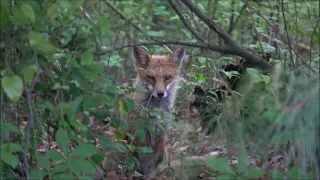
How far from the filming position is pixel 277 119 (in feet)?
12.2

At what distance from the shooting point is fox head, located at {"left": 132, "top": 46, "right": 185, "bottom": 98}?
690 centimetres

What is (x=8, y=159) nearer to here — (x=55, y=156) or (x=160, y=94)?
(x=55, y=156)

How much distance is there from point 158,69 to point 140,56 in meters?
0.28

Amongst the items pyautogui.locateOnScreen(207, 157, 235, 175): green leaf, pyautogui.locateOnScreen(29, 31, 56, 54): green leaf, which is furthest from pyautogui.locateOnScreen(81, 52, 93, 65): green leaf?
pyautogui.locateOnScreen(207, 157, 235, 175): green leaf

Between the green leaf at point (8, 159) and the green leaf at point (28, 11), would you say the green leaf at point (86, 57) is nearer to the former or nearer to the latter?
the green leaf at point (28, 11)

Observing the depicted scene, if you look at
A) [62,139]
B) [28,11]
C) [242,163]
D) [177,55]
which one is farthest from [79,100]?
[177,55]

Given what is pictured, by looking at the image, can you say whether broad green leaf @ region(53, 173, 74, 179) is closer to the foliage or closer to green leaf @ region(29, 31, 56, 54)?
the foliage

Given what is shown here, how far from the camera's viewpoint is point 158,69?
23.2 feet

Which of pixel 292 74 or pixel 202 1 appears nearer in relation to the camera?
pixel 292 74

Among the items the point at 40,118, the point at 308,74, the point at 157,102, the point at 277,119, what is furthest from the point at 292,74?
the point at 157,102

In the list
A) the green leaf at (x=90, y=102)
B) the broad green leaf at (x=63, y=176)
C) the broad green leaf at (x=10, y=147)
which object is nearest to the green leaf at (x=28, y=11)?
the green leaf at (x=90, y=102)

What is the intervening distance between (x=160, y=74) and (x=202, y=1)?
56.6 inches

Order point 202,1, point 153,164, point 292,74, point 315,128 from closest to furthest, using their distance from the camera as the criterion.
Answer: point 315,128, point 292,74, point 153,164, point 202,1

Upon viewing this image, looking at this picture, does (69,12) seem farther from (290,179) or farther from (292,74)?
(290,179)
